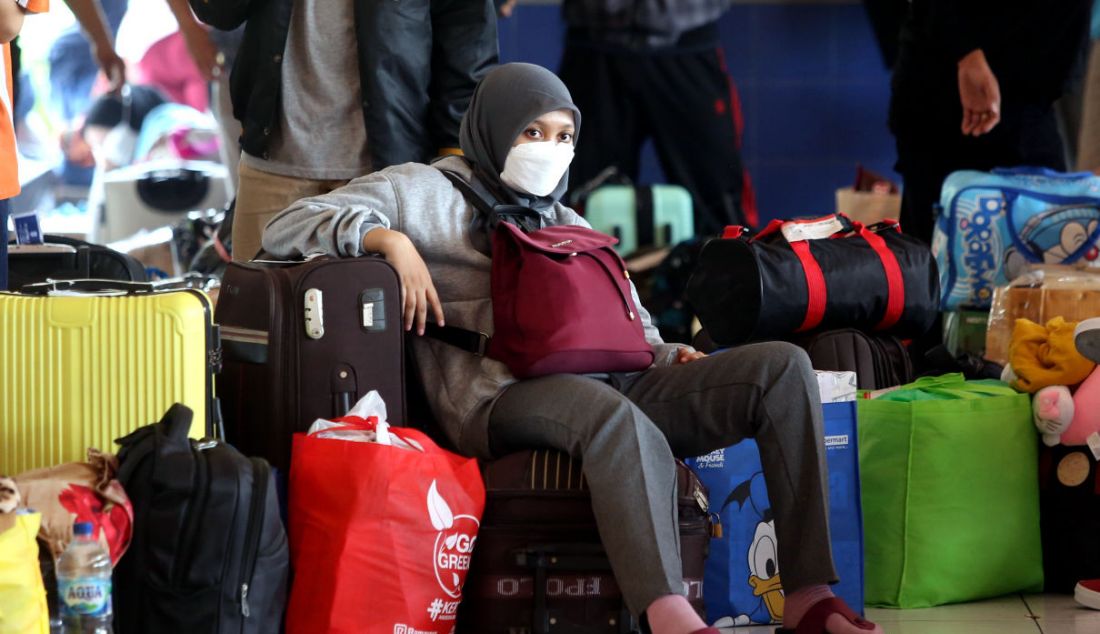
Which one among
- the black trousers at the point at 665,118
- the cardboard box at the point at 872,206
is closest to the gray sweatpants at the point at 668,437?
the cardboard box at the point at 872,206

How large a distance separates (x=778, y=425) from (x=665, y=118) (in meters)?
3.81

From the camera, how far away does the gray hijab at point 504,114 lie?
2904mm

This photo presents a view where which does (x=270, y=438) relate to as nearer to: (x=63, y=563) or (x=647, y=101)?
(x=63, y=563)

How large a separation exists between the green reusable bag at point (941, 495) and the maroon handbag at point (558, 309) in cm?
64

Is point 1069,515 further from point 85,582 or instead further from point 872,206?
point 872,206

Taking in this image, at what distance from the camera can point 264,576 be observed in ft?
7.91

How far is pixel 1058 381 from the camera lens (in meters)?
3.29

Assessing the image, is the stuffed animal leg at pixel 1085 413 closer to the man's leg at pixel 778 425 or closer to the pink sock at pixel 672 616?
the man's leg at pixel 778 425

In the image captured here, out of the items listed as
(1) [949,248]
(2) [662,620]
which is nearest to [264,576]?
(2) [662,620]

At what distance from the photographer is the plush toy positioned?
324 centimetres

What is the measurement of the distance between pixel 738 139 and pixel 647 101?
18.4 inches

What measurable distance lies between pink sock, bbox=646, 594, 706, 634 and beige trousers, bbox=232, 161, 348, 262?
1.29 m


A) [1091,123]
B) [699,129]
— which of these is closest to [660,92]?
[699,129]

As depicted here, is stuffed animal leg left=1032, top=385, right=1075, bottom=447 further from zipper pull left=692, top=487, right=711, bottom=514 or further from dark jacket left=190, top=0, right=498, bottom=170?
dark jacket left=190, top=0, right=498, bottom=170
